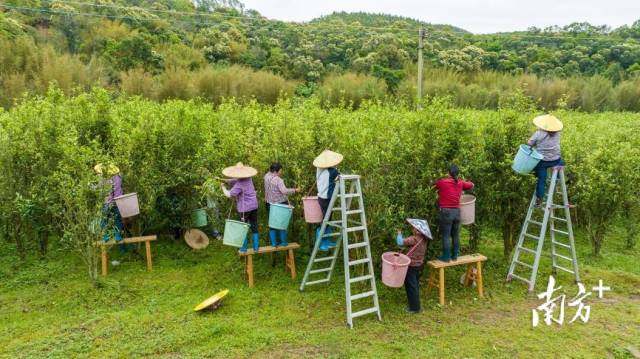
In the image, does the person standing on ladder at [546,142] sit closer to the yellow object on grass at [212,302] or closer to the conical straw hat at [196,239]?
the yellow object on grass at [212,302]

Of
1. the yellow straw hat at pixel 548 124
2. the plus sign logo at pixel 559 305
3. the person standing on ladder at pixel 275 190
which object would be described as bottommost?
the plus sign logo at pixel 559 305

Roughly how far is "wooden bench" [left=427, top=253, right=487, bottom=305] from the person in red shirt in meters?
0.17

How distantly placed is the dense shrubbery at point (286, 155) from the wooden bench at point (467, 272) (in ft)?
2.64

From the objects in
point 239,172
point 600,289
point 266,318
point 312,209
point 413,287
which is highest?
point 239,172

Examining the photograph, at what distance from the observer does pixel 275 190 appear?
7.34m

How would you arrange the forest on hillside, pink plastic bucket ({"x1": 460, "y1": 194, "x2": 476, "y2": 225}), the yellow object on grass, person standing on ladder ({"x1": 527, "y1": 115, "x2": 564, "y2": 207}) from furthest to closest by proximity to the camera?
the forest on hillside → pink plastic bucket ({"x1": 460, "y1": 194, "x2": 476, "y2": 225}) → person standing on ladder ({"x1": 527, "y1": 115, "x2": 564, "y2": 207}) → the yellow object on grass

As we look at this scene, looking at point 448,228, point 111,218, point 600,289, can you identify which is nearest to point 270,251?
point 111,218

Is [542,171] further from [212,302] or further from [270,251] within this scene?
[212,302]

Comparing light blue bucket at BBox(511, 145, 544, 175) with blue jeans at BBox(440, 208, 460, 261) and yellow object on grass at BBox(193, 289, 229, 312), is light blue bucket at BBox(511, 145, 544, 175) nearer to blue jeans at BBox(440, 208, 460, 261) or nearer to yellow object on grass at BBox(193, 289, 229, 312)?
blue jeans at BBox(440, 208, 460, 261)

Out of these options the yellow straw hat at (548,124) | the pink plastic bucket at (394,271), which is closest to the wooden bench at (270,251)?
the pink plastic bucket at (394,271)

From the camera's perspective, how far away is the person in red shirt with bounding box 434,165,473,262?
671cm

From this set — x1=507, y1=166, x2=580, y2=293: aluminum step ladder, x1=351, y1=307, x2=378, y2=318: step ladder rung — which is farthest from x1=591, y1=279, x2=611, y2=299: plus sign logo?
x1=351, y1=307, x2=378, y2=318: step ladder rung

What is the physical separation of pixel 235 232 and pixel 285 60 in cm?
2577

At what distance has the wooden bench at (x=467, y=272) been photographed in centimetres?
690
